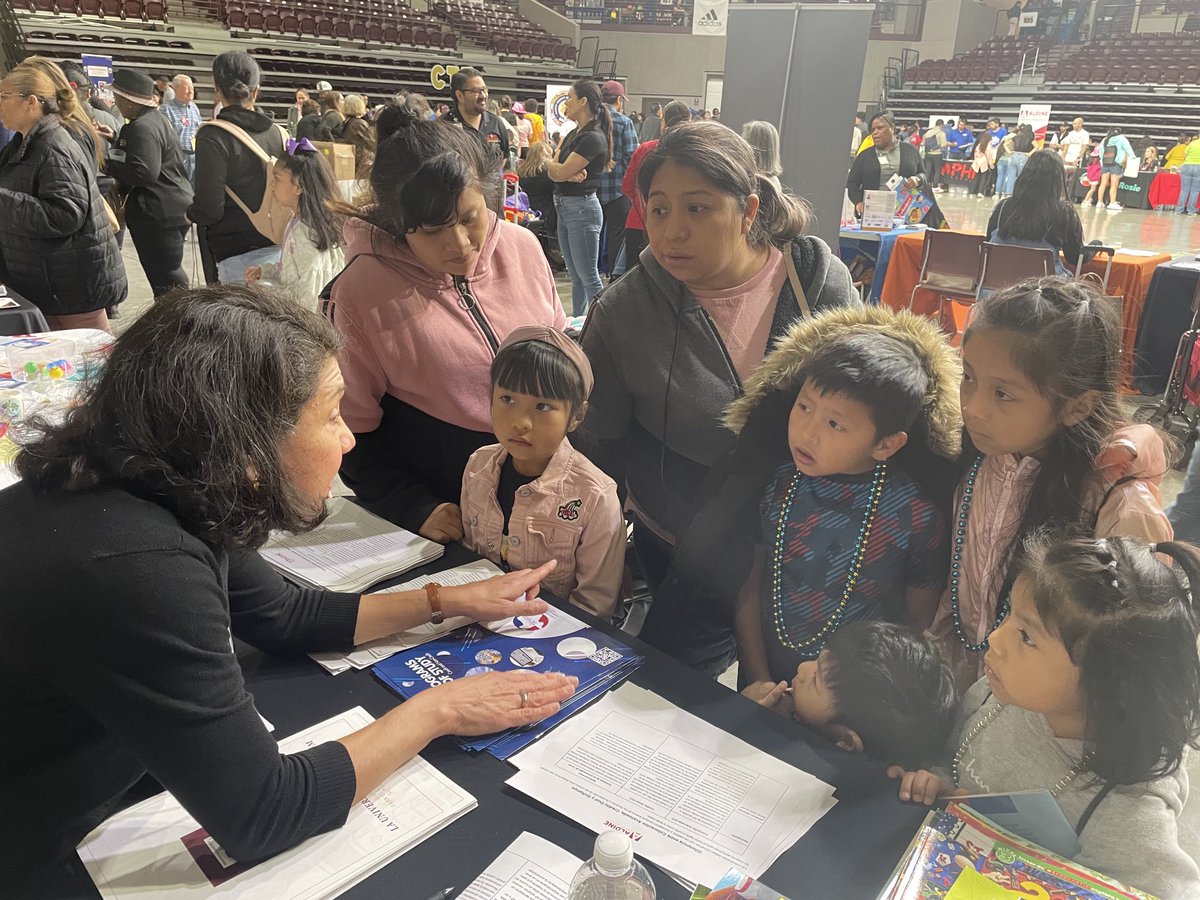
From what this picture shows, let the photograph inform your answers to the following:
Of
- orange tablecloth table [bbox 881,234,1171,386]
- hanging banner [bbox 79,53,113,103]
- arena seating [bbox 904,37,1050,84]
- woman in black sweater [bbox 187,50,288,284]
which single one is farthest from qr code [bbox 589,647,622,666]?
hanging banner [bbox 79,53,113,103]

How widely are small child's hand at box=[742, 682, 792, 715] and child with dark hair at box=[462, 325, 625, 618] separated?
0.41 m

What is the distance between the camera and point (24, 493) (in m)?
0.91

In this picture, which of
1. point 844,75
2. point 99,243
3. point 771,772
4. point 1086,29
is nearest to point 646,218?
point 844,75

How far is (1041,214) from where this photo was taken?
1.09 meters

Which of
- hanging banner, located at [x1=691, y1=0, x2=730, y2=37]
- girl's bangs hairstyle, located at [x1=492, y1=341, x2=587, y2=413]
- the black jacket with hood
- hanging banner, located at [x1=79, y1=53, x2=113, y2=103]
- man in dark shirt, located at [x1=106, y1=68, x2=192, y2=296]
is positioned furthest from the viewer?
hanging banner, located at [x1=79, y1=53, x2=113, y2=103]

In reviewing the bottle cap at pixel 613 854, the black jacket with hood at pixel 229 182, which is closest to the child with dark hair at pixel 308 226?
the black jacket with hood at pixel 229 182

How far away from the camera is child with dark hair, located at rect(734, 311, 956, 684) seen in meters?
1.07

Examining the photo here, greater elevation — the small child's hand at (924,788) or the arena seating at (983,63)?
the arena seating at (983,63)

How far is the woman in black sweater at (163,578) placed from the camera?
0.86 m

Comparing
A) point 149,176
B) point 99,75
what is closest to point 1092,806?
point 149,176

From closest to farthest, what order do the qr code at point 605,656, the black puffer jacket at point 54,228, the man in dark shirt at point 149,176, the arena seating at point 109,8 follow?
1. the qr code at point 605,656
2. the black puffer jacket at point 54,228
3. the man in dark shirt at point 149,176
4. the arena seating at point 109,8

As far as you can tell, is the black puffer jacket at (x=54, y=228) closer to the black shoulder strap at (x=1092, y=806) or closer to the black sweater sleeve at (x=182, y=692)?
the black sweater sleeve at (x=182, y=692)

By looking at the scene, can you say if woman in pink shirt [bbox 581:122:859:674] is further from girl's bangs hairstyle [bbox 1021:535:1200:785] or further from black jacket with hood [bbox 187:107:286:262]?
black jacket with hood [bbox 187:107:286:262]

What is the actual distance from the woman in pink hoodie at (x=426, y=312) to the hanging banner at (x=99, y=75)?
895 cm
